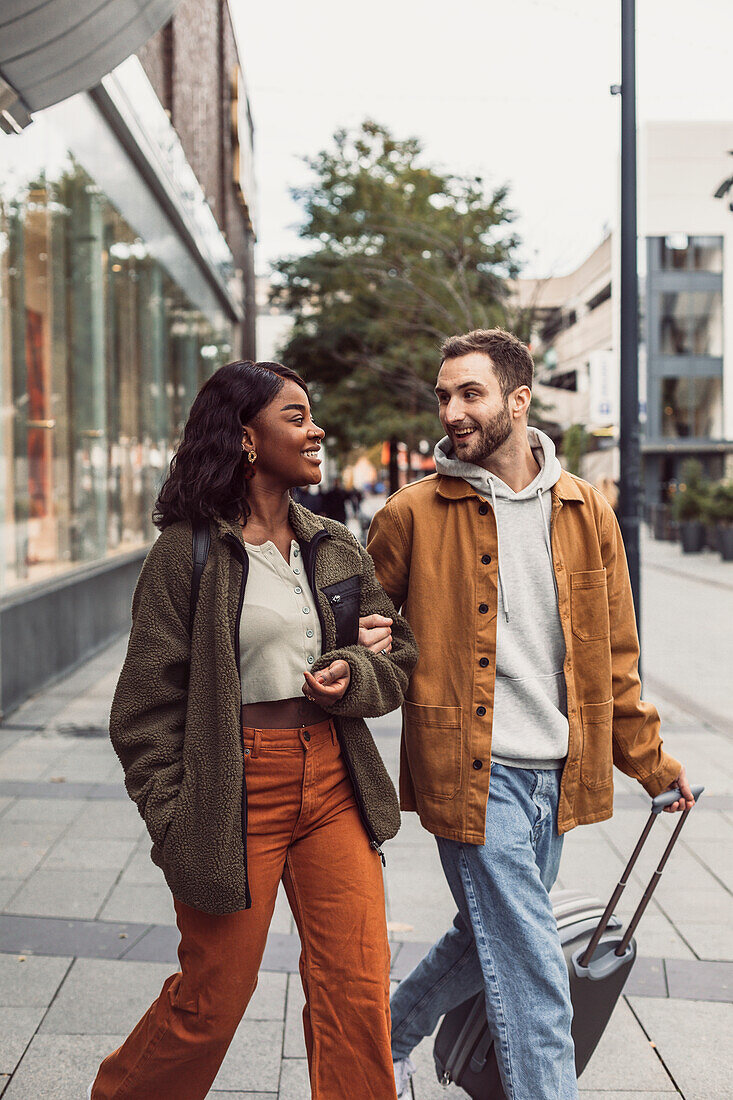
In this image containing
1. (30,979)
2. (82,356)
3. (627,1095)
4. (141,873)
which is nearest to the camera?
(627,1095)

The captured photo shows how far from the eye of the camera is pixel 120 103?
446 inches

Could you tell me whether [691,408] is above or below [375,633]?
above

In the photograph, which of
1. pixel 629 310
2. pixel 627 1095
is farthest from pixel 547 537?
pixel 629 310

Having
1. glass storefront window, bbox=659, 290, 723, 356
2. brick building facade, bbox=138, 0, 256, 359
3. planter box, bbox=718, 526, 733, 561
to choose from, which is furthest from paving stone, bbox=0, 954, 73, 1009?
glass storefront window, bbox=659, 290, 723, 356

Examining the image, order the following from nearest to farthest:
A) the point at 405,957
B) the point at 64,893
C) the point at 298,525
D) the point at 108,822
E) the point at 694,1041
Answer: the point at 298,525, the point at 694,1041, the point at 405,957, the point at 64,893, the point at 108,822

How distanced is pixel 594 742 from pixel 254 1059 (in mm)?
1421

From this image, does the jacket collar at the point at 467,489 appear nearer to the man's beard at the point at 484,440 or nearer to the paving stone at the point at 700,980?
the man's beard at the point at 484,440

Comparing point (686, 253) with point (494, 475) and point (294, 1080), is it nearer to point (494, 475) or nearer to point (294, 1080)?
point (494, 475)

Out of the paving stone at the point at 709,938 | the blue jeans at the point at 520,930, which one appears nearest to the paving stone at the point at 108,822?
the paving stone at the point at 709,938

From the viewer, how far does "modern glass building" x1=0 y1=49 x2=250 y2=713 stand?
29.7 ft

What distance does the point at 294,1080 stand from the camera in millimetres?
3131

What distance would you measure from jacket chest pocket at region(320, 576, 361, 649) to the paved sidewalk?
1.37 metres

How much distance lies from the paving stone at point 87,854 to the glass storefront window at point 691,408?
50632 mm

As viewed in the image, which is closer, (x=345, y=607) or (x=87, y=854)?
(x=345, y=607)
